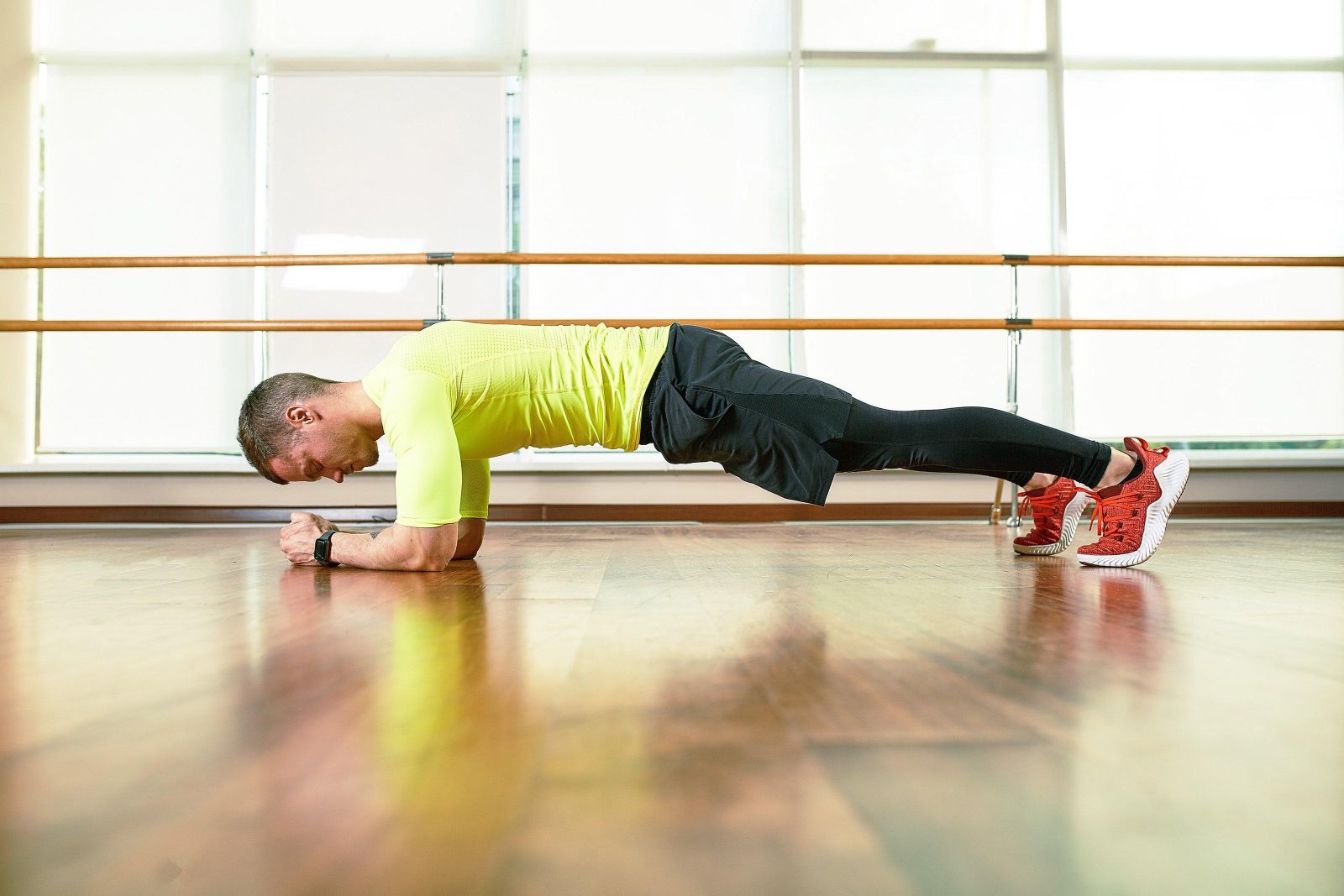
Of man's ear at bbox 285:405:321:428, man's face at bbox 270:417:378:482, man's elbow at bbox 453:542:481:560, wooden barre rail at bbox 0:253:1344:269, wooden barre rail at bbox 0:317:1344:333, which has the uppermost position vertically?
wooden barre rail at bbox 0:253:1344:269

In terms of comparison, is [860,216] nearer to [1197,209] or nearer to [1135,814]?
[1197,209]

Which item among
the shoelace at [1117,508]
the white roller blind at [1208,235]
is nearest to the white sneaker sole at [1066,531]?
the shoelace at [1117,508]

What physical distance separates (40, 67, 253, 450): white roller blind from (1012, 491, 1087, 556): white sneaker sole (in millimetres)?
2884

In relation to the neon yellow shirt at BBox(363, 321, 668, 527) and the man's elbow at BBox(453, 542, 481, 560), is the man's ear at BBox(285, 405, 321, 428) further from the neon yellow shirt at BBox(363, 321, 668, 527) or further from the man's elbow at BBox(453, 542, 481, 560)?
the man's elbow at BBox(453, 542, 481, 560)

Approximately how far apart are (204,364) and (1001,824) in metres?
3.59

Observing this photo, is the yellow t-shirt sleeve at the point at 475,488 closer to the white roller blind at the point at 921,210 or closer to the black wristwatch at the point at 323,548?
the black wristwatch at the point at 323,548

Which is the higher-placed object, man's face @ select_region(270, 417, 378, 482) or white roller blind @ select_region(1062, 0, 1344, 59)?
white roller blind @ select_region(1062, 0, 1344, 59)

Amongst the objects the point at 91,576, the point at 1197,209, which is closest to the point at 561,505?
the point at 91,576

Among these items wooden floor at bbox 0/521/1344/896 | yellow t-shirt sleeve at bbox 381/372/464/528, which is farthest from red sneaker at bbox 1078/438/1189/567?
yellow t-shirt sleeve at bbox 381/372/464/528

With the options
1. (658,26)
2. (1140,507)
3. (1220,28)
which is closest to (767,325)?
(1140,507)

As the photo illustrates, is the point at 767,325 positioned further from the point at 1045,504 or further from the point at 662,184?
the point at 662,184

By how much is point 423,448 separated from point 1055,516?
3.49 ft

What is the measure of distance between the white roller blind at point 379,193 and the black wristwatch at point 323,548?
6.81 feet

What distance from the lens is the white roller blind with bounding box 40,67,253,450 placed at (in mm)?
3369
